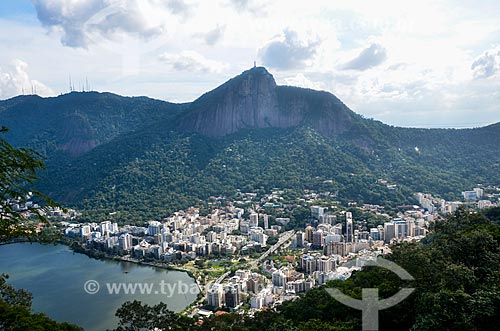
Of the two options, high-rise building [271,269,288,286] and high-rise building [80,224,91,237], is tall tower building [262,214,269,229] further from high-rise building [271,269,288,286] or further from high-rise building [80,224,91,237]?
high-rise building [80,224,91,237]

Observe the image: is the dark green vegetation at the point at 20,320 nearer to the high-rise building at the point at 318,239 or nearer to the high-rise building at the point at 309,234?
the high-rise building at the point at 318,239

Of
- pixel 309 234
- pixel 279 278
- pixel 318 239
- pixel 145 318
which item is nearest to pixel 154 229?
pixel 309 234

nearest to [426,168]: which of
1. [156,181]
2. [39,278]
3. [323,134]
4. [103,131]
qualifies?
[323,134]

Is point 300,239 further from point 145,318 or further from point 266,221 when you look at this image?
point 145,318

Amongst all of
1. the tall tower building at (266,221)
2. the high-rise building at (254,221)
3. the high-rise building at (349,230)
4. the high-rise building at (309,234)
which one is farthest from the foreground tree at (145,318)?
the tall tower building at (266,221)

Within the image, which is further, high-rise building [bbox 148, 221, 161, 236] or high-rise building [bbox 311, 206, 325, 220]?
high-rise building [bbox 311, 206, 325, 220]

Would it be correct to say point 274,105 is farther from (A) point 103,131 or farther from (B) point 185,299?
(B) point 185,299

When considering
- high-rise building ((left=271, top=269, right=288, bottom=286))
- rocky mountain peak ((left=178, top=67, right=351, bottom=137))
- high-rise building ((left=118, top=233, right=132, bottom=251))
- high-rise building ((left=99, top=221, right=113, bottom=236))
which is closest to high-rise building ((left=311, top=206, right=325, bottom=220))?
high-rise building ((left=271, top=269, right=288, bottom=286))

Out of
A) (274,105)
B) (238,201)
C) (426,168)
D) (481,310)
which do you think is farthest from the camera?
Result: (274,105)
